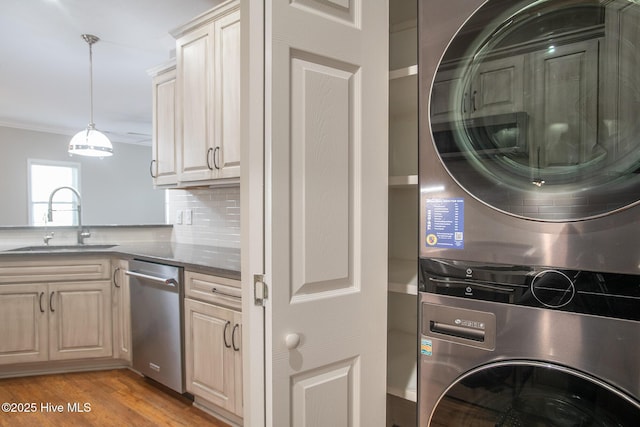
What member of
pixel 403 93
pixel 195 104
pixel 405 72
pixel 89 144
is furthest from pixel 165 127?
pixel 405 72

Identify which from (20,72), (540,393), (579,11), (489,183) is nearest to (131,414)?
(540,393)

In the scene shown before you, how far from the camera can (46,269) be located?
259 cm

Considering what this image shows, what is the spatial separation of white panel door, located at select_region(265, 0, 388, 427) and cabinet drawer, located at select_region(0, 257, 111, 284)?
2.26m

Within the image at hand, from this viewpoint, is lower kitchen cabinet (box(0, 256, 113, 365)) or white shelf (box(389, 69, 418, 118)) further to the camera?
lower kitchen cabinet (box(0, 256, 113, 365))

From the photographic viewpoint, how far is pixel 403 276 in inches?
52.8

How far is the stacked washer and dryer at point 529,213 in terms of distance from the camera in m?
0.82

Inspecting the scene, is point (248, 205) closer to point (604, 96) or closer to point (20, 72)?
point (604, 96)

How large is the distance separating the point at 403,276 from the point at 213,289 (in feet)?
3.54

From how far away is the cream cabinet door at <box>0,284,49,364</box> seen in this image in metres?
2.55

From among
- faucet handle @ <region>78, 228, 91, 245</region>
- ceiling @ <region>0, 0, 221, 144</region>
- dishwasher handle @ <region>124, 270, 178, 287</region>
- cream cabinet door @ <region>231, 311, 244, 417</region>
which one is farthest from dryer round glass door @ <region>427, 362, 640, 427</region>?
faucet handle @ <region>78, 228, 91, 245</region>

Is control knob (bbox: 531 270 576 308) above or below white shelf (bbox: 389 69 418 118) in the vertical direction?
below

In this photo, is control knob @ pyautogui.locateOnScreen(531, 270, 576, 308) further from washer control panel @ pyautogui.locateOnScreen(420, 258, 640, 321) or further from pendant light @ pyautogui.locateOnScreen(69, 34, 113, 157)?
pendant light @ pyautogui.locateOnScreen(69, 34, 113, 157)

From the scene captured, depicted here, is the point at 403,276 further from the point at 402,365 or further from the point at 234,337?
the point at 234,337

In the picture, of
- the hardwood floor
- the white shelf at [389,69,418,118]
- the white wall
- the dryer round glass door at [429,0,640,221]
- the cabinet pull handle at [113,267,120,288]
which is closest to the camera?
the dryer round glass door at [429,0,640,221]
